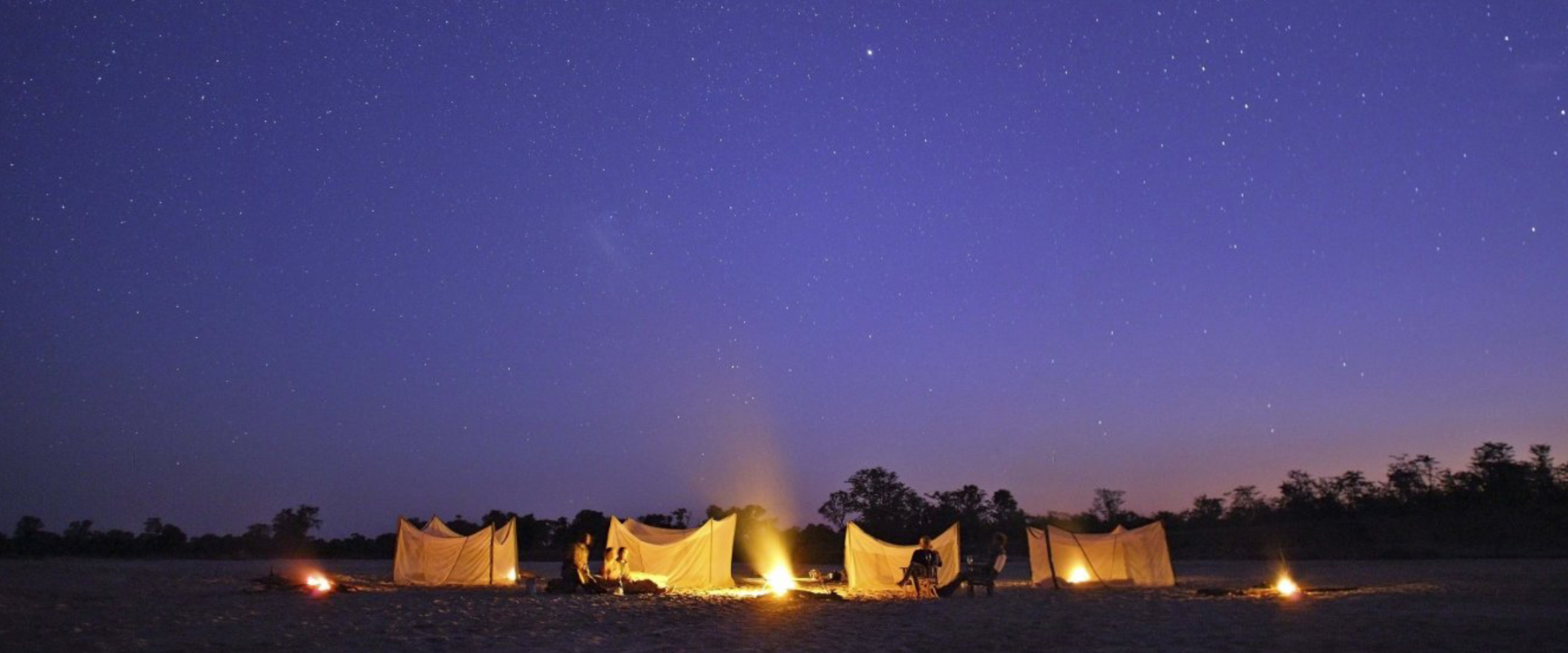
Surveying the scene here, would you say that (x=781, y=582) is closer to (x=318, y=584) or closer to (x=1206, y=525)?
Answer: (x=318, y=584)

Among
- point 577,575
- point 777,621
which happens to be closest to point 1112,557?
point 777,621

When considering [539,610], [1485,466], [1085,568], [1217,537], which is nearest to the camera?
[539,610]

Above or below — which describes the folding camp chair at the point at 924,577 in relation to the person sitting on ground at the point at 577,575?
below

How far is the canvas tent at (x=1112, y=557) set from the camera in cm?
2322

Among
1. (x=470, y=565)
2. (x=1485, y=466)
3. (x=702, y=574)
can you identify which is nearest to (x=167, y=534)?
(x=470, y=565)

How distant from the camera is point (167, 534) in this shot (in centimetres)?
7944

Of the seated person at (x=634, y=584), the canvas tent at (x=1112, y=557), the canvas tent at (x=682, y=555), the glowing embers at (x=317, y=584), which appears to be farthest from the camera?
the canvas tent at (x=1112, y=557)

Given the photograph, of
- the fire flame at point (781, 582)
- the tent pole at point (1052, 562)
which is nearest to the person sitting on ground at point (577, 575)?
the fire flame at point (781, 582)

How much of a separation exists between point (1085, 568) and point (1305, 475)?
64.6 metres

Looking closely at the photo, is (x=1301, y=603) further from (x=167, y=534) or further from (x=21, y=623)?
(x=167, y=534)

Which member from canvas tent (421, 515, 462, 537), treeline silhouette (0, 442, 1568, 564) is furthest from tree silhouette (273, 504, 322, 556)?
canvas tent (421, 515, 462, 537)

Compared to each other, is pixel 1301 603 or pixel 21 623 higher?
pixel 21 623

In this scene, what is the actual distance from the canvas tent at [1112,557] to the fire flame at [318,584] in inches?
655

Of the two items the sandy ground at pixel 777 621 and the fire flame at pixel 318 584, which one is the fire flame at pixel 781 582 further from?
the fire flame at pixel 318 584
